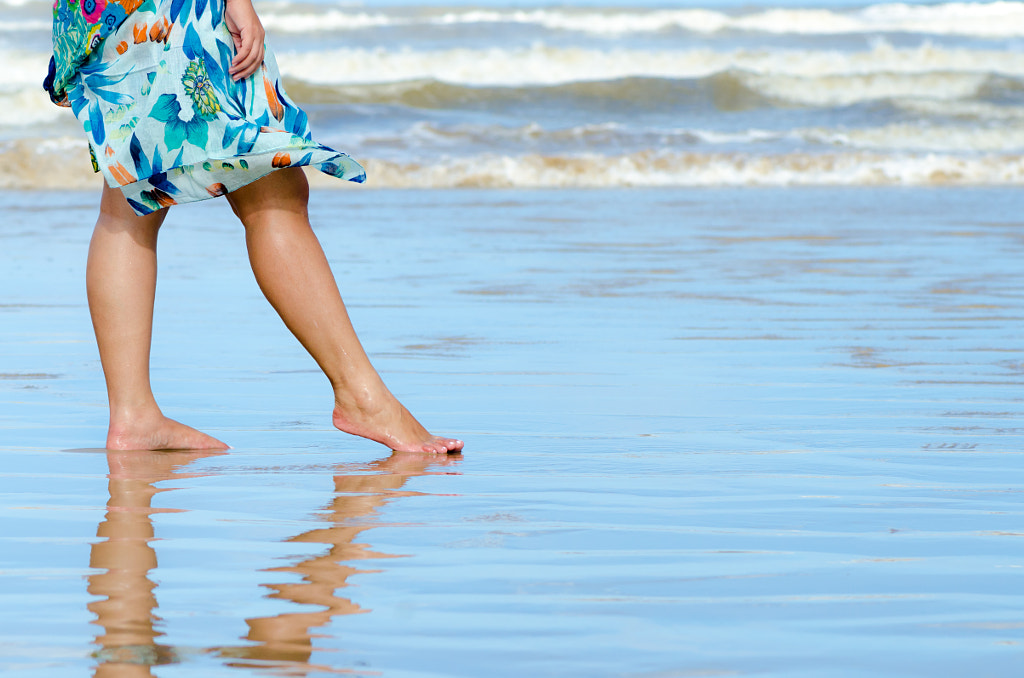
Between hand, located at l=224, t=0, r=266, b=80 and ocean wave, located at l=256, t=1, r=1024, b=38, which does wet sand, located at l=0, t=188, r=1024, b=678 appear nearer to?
hand, located at l=224, t=0, r=266, b=80

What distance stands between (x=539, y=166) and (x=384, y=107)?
566 centimetres

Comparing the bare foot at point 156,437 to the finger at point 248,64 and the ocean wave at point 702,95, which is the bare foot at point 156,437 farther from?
the ocean wave at point 702,95

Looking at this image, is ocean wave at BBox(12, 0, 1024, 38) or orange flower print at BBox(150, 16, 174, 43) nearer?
orange flower print at BBox(150, 16, 174, 43)

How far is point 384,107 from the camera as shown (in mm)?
16531

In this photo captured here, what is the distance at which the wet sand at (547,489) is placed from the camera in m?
1.28

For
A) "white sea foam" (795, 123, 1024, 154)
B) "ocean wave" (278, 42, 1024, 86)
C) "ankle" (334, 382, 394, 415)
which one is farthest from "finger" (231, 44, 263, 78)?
"ocean wave" (278, 42, 1024, 86)

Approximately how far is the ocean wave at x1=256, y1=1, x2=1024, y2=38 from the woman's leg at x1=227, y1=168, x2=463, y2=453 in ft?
73.5

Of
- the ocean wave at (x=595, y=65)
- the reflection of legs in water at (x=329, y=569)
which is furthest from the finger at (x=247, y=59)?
the ocean wave at (x=595, y=65)

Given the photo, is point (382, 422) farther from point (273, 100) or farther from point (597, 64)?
point (597, 64)

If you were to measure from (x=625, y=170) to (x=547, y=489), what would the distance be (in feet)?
31.2

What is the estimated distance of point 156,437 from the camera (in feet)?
7.67

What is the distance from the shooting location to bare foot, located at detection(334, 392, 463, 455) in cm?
233

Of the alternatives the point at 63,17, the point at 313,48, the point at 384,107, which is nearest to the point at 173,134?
the point at 63,17

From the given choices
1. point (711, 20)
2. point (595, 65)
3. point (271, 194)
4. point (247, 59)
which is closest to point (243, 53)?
point (247, 59)
